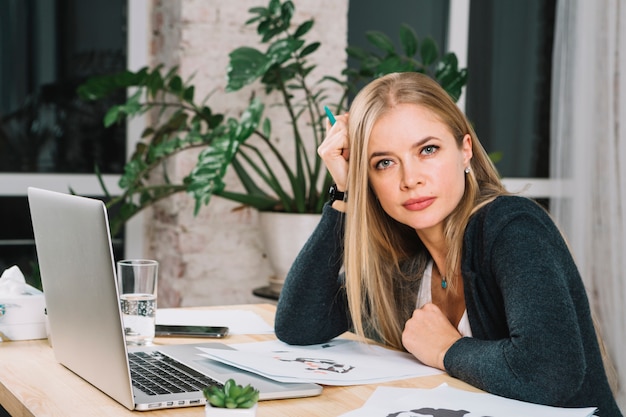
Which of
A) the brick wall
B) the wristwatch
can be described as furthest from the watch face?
the brick wall

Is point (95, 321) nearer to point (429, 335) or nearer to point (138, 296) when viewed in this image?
point (138, 296)

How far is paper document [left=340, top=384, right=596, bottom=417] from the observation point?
121 centimetres

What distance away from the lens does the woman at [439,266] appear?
1.36 metres

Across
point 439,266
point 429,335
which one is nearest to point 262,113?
point 439,266

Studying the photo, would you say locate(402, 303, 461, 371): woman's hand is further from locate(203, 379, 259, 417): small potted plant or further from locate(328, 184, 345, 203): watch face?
locate(203, 379, 259, 417): small potted plant

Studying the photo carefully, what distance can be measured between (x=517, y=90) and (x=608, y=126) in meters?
0.46

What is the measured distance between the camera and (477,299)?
5.11ft

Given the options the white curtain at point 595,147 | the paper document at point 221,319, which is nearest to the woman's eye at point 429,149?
the paper document at point 221,319

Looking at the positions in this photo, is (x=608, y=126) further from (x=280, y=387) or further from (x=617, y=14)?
(x=280, y=387)

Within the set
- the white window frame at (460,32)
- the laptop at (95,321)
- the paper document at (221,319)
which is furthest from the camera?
the white window frame at (460,32)

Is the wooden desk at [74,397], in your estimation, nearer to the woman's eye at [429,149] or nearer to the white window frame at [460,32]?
the woman's eye at [429,149]

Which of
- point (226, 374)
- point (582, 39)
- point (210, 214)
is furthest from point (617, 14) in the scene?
point (226, 374)

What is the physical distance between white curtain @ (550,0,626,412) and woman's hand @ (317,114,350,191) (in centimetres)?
214

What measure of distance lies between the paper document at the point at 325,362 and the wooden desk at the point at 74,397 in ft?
0.11
